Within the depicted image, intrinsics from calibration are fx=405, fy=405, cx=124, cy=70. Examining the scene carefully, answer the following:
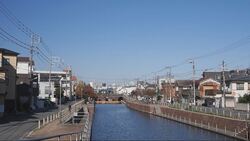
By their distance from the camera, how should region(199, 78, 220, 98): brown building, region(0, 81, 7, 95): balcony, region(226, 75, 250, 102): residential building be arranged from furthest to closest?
region(199, 78, 220, 98): brown building < region(226, 75, 250, 102): residential building < region(0, 81, 7, 95): balcony

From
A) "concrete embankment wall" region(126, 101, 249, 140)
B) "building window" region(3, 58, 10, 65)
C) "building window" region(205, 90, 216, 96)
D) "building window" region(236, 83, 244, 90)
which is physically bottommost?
"concrete embankment wall" region(126, 101, 249, 140)

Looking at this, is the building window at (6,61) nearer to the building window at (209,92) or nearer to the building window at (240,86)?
the building window at (240,86)

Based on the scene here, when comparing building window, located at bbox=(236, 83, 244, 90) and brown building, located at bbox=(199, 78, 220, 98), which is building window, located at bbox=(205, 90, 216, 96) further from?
building window, located at bbox=(236, 83, 244, 90)

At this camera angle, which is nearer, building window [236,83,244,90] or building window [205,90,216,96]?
building window [236,83,244,90]

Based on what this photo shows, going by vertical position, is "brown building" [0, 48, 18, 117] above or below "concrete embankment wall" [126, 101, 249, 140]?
above

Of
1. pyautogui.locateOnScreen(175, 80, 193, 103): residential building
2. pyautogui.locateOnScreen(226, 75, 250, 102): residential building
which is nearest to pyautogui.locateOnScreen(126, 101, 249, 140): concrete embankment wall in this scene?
pyautogui.locateOnScreen(226, 75, 250, 102): residential building

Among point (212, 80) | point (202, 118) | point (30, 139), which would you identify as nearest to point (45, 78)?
point (212, 80)

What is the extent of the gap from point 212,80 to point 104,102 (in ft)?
248

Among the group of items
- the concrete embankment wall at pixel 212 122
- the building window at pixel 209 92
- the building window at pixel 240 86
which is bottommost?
the concrete embankment wall at pixel 212 122

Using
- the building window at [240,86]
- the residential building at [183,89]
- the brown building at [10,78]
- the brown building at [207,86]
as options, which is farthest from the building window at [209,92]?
the brown building at [10,78]

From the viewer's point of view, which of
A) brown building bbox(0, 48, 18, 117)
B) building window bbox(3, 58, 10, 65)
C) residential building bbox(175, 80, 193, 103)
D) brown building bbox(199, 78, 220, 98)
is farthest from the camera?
residential building bbox(175, 80, 193, 103)

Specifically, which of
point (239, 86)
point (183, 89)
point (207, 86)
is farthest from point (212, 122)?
point (183, 89)

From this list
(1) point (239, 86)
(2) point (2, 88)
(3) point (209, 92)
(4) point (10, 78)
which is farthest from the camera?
(3) point (209, 92)

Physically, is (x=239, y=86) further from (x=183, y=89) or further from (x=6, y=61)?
(x=6, y=61)
